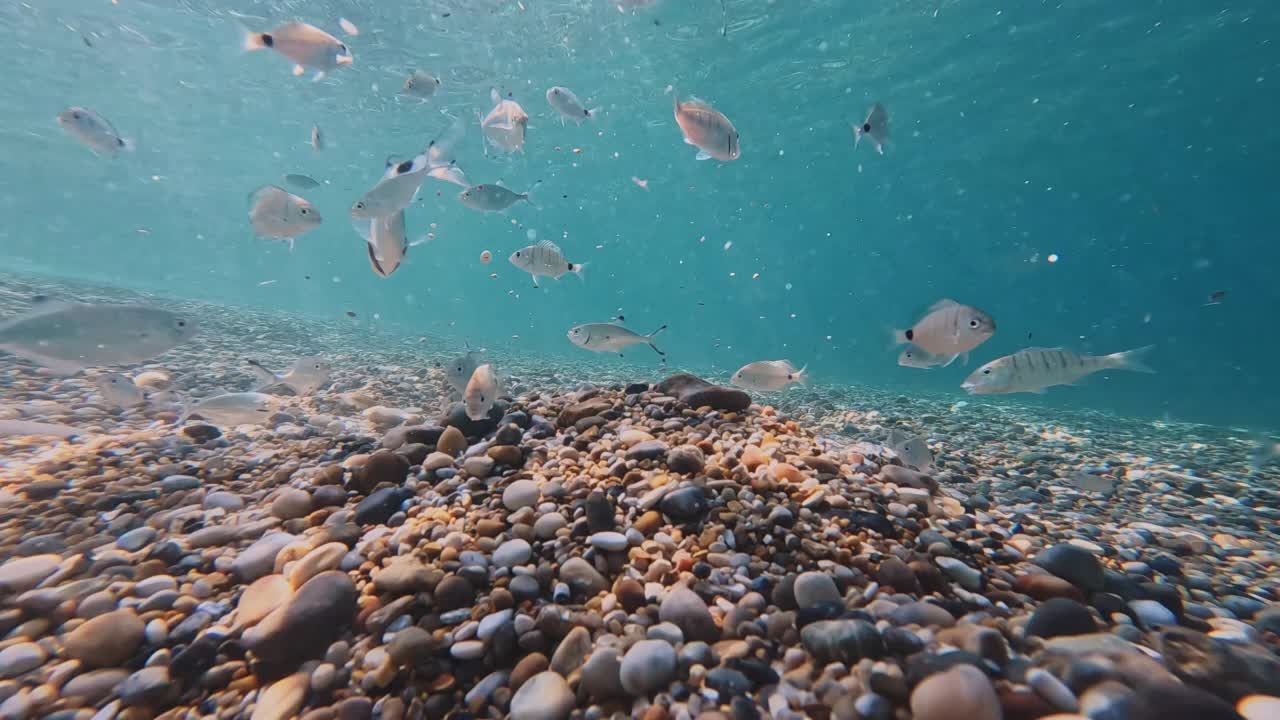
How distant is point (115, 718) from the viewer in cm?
179

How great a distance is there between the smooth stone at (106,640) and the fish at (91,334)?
3.78m

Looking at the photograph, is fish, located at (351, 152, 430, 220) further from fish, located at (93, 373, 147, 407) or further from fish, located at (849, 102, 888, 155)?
fish, located at (849, 102, 888, 155)

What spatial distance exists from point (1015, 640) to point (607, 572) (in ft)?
5.45

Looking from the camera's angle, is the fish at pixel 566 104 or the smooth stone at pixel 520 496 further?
the fish at pixel 566 104

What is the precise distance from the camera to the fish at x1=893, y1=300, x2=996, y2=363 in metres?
4.02

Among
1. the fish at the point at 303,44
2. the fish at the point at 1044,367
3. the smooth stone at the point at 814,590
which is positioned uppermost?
the fish at the point at 303,44

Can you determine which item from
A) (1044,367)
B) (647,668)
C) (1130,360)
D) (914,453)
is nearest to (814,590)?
(647,668)

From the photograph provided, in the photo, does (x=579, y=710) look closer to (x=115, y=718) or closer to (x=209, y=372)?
(x=115, y=718)

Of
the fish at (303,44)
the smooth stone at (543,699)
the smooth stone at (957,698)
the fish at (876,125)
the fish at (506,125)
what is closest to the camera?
the smooth stone at (957,698)

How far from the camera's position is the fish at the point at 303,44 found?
566 cm

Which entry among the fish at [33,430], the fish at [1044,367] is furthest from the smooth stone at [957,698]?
the fish at [33,430]

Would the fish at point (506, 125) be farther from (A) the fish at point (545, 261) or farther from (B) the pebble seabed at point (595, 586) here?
(B) the pebble seabed at point (595, 586)

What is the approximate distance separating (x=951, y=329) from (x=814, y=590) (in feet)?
10.1

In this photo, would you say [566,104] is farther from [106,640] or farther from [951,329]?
[106,640]
